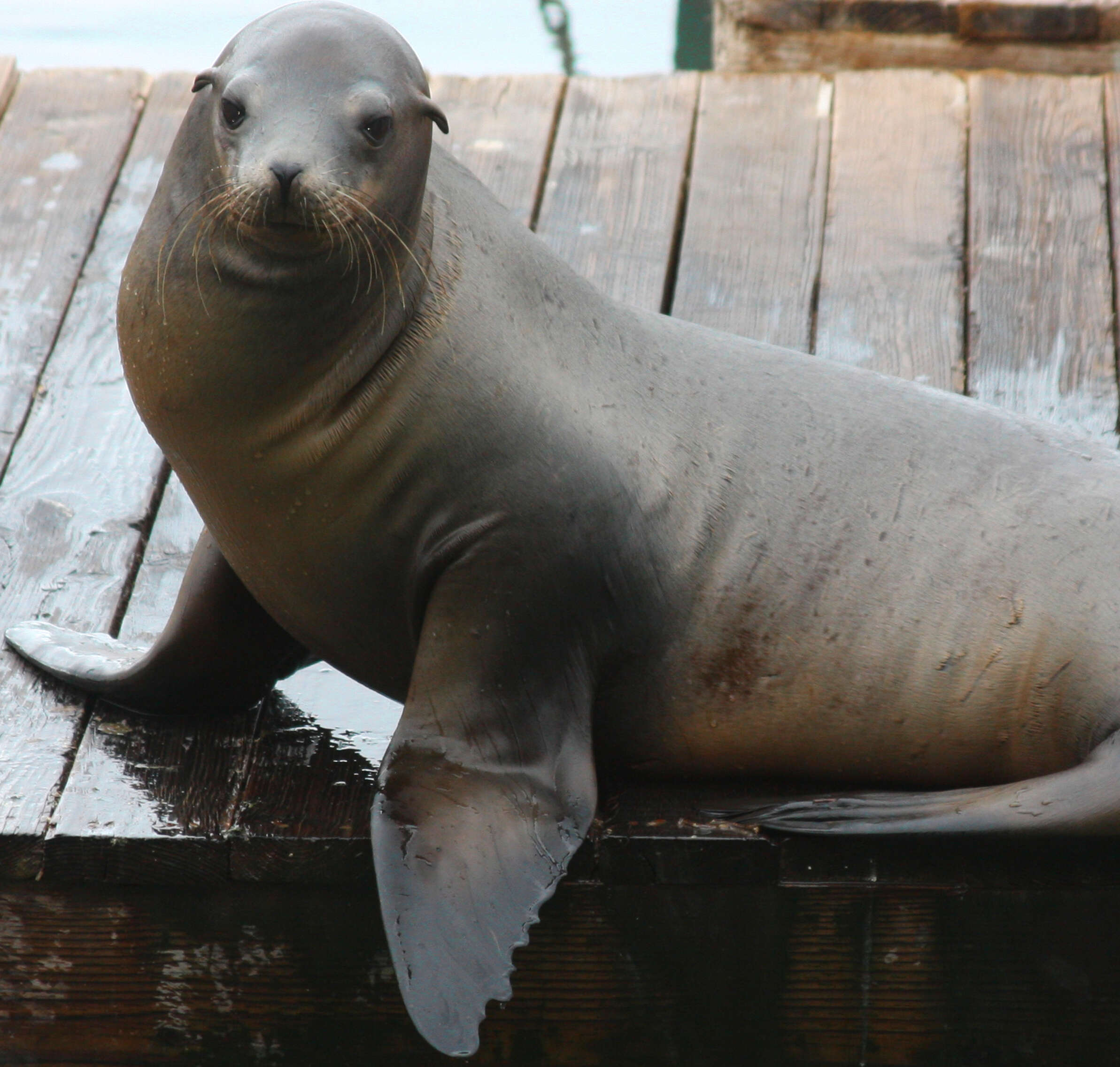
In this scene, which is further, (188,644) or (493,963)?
(188,644)

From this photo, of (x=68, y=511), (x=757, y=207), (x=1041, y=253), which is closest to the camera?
(x=68, y=511)

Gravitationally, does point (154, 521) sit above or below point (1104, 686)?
below

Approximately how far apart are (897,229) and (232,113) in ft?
7.91

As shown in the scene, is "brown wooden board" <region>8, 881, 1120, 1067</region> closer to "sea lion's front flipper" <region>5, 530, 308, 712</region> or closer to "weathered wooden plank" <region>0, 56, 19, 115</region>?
"sea lion's front flipper" <region>5, 530, 308, 712</region>

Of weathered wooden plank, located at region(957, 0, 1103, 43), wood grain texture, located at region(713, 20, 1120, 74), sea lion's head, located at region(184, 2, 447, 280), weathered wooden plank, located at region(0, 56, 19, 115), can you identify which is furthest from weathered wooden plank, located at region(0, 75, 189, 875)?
weathered wooden plank, located at region(957, 0, 1103, 43)

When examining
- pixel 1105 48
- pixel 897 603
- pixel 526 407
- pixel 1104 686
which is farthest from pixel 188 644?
pixel 1105 48

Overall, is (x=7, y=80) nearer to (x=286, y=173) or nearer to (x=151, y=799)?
(x=151, y=799)

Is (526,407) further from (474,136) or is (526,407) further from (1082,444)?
(474,136)

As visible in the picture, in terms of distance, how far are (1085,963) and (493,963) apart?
0.96 m

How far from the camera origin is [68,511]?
3250 mm

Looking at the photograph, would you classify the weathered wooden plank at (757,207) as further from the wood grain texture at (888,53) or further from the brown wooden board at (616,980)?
the brown wooden board at (616,980)

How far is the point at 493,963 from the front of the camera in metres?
2.07

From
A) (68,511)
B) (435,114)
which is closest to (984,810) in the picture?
(435,114)

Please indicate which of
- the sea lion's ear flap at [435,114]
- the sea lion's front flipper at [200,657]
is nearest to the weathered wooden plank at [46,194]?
the sea lion's front flipper at [200,657]
